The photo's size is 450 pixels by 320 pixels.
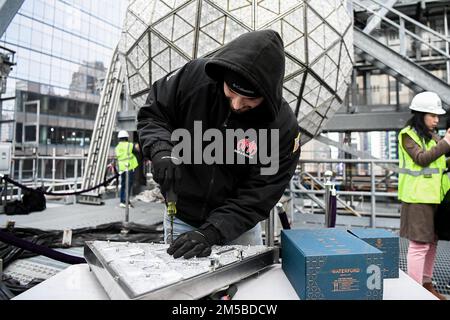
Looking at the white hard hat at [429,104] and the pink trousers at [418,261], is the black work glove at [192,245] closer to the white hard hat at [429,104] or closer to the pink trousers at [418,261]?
the pink trousers at [418,261]

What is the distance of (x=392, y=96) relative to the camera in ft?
32.9

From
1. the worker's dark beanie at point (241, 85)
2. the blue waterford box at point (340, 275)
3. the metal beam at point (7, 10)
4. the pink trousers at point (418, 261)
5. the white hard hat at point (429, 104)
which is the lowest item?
the pink trousers at point (418, 261)

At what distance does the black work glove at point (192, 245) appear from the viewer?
3.66ft

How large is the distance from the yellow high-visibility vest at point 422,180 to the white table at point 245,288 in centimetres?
126

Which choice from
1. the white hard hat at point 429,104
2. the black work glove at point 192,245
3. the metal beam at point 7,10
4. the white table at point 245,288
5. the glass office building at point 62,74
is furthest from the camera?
the glass office building at point 62,74

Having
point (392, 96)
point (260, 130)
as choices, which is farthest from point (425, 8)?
point (260, 130)

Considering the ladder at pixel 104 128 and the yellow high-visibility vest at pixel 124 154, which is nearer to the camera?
the yellow high-visibility vest at pixel 124 154

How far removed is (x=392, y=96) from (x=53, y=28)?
1384cm

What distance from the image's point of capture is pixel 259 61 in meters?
1.15

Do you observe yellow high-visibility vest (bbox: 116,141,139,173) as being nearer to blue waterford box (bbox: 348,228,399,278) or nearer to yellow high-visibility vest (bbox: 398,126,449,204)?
yellow high-visibility vest (bbox: 398,126,449,204)

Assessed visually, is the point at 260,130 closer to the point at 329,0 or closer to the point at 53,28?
the point at 329,0

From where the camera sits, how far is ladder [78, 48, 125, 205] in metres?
6.40

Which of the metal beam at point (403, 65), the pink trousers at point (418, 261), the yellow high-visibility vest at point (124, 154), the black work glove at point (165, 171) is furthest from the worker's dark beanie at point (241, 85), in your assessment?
the metal beam at point (403, 65)

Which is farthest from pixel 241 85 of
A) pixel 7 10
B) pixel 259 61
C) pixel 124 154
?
pixel 124 154
